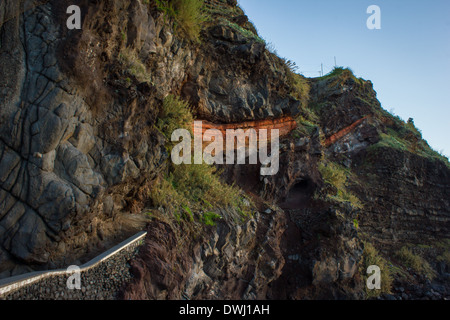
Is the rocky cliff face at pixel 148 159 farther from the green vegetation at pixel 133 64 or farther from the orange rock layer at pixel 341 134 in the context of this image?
the orange rock layer at pixel 341 134

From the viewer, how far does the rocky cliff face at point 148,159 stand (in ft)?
13.3

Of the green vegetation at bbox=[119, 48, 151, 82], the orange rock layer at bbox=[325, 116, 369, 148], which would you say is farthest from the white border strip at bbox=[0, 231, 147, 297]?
the orange rock layer at bbox=[325, 116, 369, 148]

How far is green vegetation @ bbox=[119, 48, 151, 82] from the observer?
5586 mm

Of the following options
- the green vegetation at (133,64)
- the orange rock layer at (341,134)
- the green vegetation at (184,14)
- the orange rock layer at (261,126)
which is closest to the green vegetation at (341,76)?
the orange rock layer at (341,134)

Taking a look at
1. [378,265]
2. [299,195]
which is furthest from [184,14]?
[378,265]

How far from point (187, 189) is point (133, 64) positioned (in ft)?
10.3

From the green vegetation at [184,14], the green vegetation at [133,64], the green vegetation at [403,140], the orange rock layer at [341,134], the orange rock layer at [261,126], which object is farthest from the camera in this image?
the green vegetation at [403,140]

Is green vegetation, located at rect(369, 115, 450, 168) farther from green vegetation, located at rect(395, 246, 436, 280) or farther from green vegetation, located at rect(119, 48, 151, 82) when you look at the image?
green vegetation, located at rect(119, 48, 151, 82)

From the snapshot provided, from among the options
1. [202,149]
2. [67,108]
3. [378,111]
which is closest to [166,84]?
[202,149]

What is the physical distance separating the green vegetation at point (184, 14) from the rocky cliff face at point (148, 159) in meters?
0.17

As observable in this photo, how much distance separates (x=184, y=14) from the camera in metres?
7.68

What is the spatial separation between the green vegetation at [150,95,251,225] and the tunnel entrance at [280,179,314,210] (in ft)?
8.33

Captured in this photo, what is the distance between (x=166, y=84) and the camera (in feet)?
24.0
